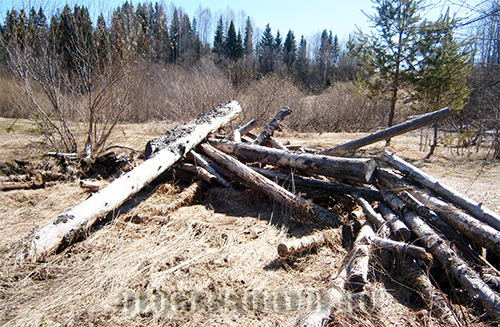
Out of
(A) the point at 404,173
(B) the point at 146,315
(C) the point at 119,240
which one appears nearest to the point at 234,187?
(C) the point at 119,240

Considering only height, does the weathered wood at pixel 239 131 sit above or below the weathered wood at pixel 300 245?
above

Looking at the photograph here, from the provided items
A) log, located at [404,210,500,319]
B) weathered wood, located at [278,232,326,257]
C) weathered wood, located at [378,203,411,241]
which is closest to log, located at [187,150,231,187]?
weathered wood, located at [278,232,326,257]

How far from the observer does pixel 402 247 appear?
9.98 ft

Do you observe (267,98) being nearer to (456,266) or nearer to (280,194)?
(280,194)

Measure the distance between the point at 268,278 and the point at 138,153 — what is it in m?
4.88

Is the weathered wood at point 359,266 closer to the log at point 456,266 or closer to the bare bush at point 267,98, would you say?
the log at point 456,266

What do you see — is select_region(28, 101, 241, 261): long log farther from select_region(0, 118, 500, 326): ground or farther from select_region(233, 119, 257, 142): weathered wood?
select_region(233, 119, 257, 142): weathered wood

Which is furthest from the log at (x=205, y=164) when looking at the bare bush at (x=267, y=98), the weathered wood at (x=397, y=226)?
the bare bush at (x=267, y=98)

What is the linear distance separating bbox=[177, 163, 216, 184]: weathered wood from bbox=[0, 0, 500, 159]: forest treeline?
1867 mm

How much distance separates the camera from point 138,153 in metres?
6.93

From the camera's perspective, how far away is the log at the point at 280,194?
4047mm

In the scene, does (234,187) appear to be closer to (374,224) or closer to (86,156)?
(374,224)

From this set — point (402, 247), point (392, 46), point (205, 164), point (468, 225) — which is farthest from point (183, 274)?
point (392, 46)

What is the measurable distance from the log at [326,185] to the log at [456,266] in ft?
2.63
